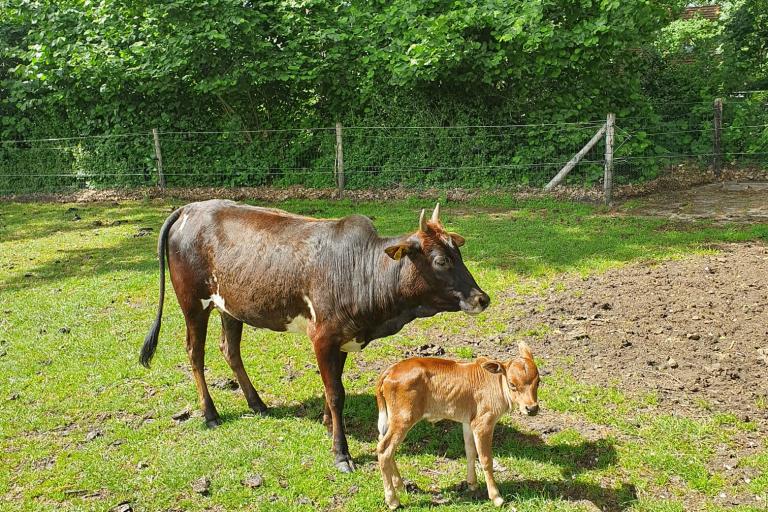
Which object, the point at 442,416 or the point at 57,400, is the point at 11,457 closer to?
the point at 57,400

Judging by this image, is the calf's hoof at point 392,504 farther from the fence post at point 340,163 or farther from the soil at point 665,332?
the fence post at point 340,163

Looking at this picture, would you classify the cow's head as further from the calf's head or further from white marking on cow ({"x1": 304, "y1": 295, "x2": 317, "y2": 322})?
white marking on cow ({"x1": 304, "y1": 295, "x2": 317, "y2": 322})

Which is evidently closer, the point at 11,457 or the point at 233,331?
the point at 11,457

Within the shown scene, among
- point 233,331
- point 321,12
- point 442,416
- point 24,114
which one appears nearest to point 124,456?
point 233,331

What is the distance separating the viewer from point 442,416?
453cm

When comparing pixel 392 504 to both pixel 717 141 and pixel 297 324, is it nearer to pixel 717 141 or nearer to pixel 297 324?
pixel 297 324

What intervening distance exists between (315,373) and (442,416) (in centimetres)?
244

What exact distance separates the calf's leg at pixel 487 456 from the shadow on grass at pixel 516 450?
150mm

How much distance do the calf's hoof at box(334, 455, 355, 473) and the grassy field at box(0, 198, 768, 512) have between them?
0.22 feet

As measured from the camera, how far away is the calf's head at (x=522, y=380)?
425 centimetres

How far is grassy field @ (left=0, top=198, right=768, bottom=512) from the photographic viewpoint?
4617mm

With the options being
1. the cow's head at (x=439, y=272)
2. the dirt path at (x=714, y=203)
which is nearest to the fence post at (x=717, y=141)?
the dirt path at (x=714, y=203)

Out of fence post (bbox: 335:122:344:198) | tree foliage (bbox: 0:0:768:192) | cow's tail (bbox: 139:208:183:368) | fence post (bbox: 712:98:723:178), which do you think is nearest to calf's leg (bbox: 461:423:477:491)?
cow's tail (bbox: 139:208:183:368)

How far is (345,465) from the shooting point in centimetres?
492
